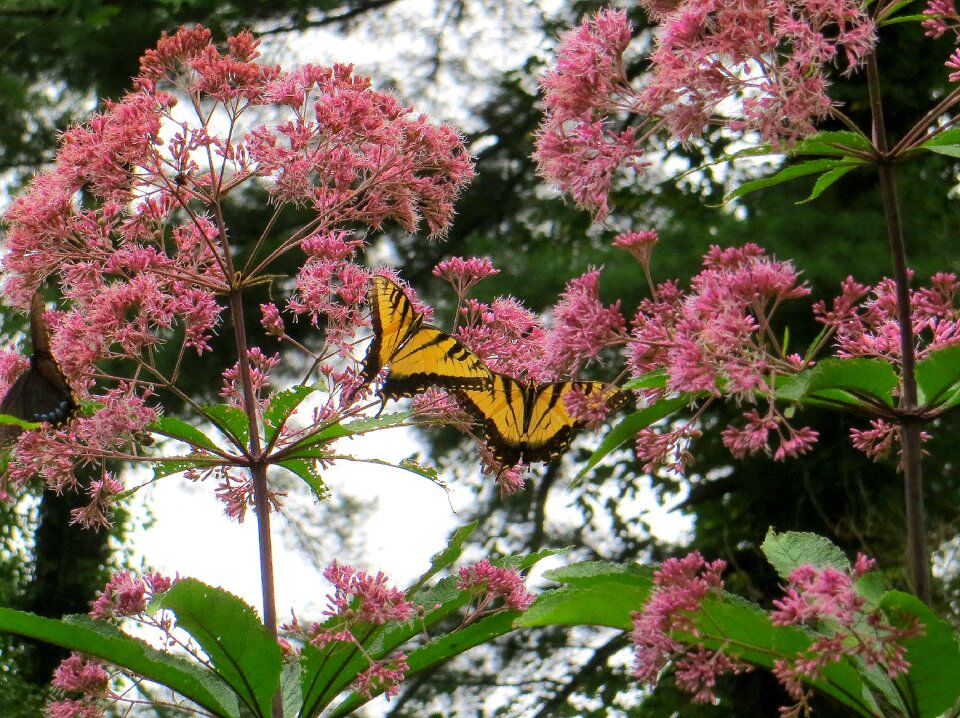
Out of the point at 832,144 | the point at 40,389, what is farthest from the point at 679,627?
the point at 40,389

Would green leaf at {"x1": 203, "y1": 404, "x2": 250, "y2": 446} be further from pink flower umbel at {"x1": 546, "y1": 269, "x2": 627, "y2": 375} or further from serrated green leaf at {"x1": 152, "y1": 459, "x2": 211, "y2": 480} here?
pink flower umbel at {"x1": 546, "y1": 269, "x2": 627, "y2": 375}

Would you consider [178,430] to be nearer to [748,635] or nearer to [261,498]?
[261,498]

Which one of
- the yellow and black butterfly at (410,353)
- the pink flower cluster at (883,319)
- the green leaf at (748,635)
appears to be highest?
the yellow and black butterfly at (410,353)

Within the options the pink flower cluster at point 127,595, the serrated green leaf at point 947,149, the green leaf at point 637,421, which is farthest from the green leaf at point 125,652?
the serrated green leaf at point 947,149

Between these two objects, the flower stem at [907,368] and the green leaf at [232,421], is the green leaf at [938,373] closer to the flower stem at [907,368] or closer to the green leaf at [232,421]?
the flower stem at [907,368]

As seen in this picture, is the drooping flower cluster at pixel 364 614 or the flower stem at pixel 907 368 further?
the drooping flower cluster at pixel 364 614

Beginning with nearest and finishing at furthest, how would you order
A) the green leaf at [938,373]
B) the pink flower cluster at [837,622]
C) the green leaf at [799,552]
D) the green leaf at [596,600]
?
1. the pink flower cluster at [837,622]
2. the green leaf at [596,600]
3. the green leaf at [938,373]
4. the green leaf at [799,552]

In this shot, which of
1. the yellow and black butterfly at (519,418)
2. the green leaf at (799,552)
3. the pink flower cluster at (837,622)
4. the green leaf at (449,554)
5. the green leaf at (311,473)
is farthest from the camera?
the green leaf at (311,473)

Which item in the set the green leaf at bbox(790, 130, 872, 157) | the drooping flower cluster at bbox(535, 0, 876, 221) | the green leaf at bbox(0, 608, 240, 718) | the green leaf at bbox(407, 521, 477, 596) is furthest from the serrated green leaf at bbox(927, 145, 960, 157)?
the green leaf at bbox(0, 608, 240, 718)
